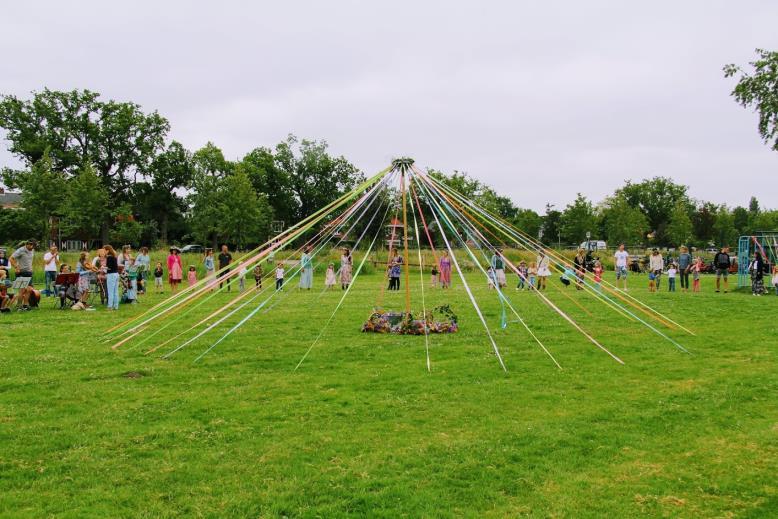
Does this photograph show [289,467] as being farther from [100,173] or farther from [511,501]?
[100,173]

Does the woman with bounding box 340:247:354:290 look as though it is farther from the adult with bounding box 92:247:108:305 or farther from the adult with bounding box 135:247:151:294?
the adult with bounding box 92:247:108:305

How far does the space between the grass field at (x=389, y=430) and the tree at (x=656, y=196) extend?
80587mm

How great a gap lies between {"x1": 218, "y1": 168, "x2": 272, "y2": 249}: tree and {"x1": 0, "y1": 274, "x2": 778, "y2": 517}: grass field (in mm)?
37600

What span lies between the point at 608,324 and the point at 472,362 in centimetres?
474

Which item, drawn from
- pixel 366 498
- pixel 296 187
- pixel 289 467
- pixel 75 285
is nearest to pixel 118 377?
pixel 289 467

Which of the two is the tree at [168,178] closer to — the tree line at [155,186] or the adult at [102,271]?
the tree line at [155,186]

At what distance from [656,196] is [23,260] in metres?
84.7

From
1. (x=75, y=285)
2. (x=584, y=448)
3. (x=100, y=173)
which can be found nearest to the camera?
(x=584, y=448)

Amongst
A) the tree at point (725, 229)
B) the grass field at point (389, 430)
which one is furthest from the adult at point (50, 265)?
the tree at point (725, 229)

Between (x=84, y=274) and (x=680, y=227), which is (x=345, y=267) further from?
(x=680, y=227)

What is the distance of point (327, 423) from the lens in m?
5.46

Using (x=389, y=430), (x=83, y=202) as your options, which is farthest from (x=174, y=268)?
(x=83, y=202)

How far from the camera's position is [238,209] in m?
46.1

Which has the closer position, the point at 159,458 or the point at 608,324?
the point at 159,458
